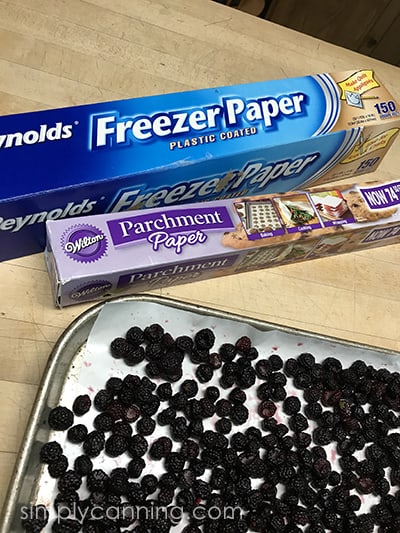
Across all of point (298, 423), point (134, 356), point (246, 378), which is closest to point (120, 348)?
point (134, 356)

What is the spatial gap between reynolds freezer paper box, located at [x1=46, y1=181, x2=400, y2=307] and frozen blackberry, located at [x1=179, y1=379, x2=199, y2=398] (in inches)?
7.5

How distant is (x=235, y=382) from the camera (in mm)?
1046

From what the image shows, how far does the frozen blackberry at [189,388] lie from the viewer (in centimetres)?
100

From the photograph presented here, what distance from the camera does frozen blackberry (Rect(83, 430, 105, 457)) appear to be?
2.97 feet

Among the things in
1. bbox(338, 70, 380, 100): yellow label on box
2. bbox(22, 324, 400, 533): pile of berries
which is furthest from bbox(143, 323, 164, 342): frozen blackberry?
bbox(338, 70, 380, 100): yellow label on box

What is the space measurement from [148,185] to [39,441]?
0.46m

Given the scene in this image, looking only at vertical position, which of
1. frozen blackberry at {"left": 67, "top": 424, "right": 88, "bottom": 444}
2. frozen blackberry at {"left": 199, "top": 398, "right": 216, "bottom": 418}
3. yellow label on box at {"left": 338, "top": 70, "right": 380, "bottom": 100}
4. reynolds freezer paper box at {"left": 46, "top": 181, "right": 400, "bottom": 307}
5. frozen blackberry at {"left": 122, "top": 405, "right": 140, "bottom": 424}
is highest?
yellow label on box at {"left": 338, "top": 70, "right": 380, "bottom": 100}

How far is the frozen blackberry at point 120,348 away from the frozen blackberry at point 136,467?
17 cm

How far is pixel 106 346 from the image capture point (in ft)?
3.25

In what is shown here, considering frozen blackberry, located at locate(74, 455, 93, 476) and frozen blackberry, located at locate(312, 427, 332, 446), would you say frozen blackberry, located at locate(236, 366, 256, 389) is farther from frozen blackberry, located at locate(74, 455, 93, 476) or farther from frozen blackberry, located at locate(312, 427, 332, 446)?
frozen blackberry, located at locate(74, 455, 93, 476)

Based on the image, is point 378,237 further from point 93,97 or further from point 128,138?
point 93,97

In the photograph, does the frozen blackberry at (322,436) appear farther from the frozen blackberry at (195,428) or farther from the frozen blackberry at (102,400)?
the frozen blackberry at (102,400)

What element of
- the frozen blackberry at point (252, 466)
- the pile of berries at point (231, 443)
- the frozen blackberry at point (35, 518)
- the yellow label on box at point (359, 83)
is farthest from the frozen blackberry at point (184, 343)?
the yellow label on box at point (359, 83)

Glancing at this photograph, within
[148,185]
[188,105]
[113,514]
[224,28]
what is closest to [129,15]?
[224,28]
